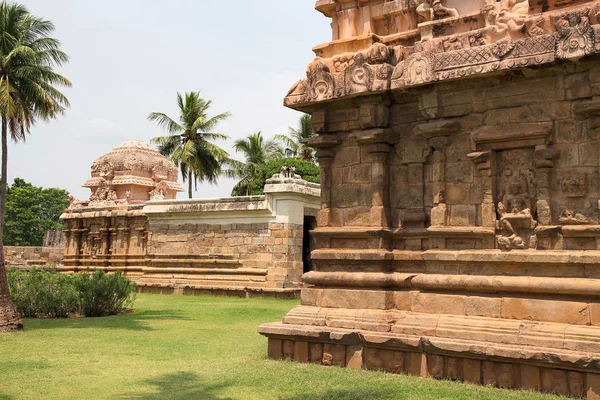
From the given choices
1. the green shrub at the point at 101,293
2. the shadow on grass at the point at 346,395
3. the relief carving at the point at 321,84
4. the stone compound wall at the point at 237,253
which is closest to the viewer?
the shadow on grass at the point at 346,395

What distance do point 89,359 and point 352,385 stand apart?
3707 millimetres

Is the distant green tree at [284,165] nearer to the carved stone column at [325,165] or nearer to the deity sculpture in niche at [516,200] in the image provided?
the carved stone column at [325,165]

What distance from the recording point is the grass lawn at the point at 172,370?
6.25 meters

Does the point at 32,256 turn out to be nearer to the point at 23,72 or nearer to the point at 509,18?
the point at 23,72

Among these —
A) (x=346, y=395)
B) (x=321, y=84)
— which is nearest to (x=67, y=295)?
(x=321, y=84)

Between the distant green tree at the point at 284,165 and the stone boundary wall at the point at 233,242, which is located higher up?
the distant green tree at the point at 284,165

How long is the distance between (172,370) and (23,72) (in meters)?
8.23

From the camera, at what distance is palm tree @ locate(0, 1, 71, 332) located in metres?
12.9

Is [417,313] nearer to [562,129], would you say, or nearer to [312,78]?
[562,129]

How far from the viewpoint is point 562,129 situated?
648 centimetres

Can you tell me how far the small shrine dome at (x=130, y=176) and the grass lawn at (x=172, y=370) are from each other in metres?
12.4

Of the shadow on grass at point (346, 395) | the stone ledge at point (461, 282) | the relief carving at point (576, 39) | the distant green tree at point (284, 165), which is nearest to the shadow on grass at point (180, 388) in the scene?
the shadow on grass at point (346, 395)

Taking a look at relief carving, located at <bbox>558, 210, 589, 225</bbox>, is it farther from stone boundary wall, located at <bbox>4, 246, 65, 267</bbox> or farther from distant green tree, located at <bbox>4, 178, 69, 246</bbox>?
distant green tree, located at <bbox>4, 178, 69, 246</bbox>

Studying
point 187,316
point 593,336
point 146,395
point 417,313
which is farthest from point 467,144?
point 187,316
